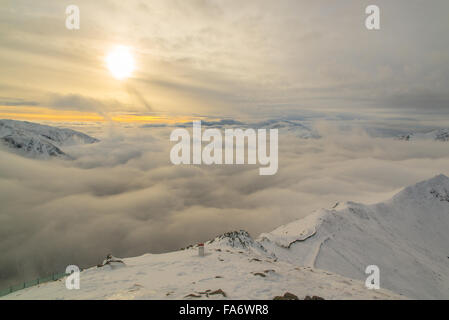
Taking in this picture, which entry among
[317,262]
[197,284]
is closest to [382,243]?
[317,262]

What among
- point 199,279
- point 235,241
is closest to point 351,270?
point 235,241

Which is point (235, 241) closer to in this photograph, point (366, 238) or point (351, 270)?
point (351, 270)

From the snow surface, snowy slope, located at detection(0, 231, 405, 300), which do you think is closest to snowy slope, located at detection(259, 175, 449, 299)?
the snow surface

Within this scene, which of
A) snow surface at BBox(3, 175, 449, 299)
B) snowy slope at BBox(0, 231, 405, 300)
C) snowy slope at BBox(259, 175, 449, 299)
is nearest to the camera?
snowy slope at BBox(0, 231, 405, 300)

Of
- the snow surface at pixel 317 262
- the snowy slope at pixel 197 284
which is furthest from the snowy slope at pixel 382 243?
the snowy slope at pixel 197 284

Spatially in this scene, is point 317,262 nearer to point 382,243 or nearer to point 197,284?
point 382,243

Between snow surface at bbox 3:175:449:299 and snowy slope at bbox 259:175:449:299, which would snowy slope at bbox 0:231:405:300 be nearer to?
snow surface at bbox 3:175:449:299
